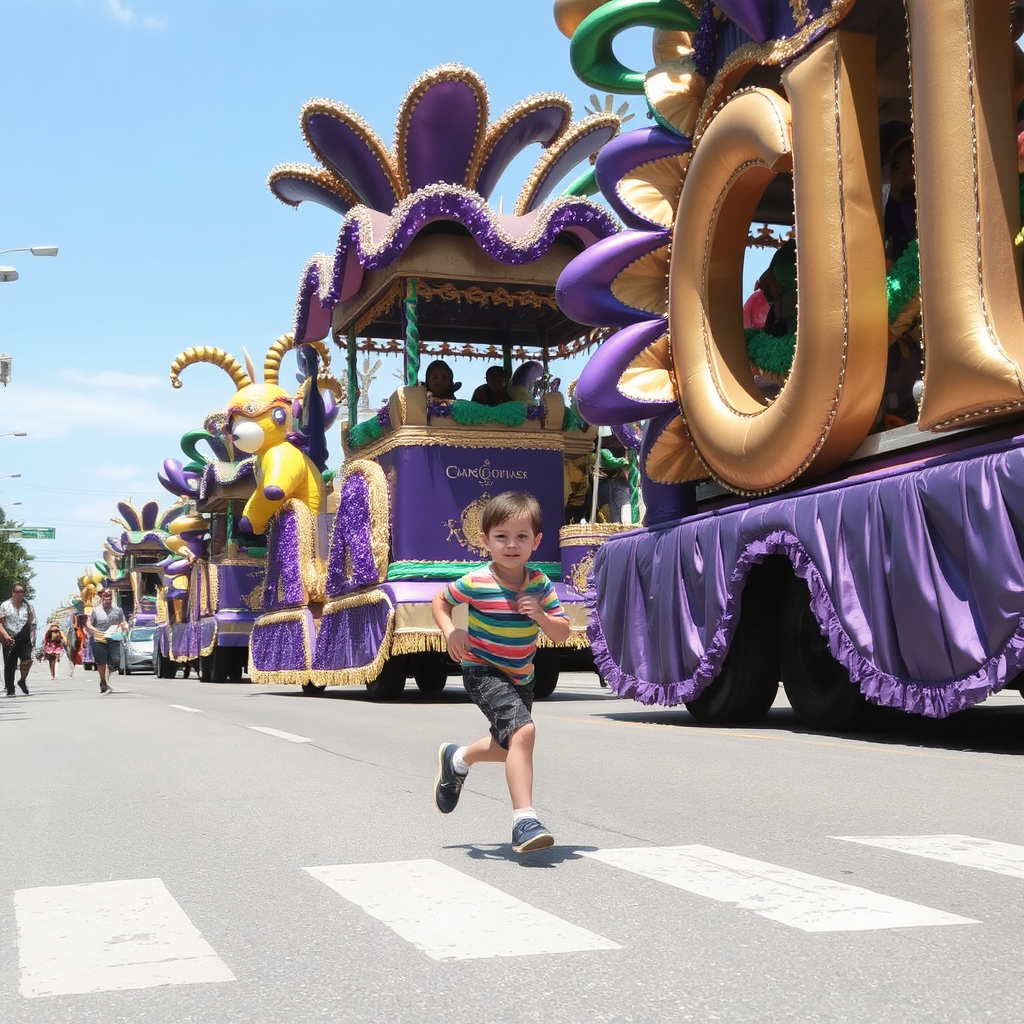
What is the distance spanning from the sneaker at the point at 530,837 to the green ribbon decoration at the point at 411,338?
12.7 m

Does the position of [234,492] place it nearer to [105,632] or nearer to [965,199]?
[105,632]

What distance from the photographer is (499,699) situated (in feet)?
17.7

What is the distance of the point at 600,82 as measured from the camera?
14055 mm

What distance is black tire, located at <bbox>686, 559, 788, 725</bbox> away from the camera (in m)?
11.2

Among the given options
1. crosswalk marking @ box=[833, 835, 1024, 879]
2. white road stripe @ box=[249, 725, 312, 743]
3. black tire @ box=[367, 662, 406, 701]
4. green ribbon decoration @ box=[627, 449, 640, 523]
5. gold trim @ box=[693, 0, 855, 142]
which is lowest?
crosswalk marking @ box=[833, 835, 1024, 879]

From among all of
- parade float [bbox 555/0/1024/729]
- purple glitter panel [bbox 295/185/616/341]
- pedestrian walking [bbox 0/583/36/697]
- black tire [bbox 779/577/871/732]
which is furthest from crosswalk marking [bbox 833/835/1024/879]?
pedestrian walking [bbox 0/583/36/697]

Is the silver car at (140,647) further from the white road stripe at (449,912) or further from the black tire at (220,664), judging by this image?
the white road stripe at (449,912)

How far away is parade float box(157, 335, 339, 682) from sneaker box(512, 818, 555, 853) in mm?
18251

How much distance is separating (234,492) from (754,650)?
2125cm

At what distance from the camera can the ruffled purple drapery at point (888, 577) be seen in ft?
26.3

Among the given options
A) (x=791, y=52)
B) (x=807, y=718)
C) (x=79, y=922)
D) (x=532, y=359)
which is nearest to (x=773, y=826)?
(x=79, y=922)

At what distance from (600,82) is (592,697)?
7.78 m

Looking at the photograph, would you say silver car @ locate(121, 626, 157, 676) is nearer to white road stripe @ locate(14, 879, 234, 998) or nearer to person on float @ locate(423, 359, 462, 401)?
person on float @ locate(423, 359, 462, 401)

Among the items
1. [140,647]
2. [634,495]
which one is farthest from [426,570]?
[140,647]
